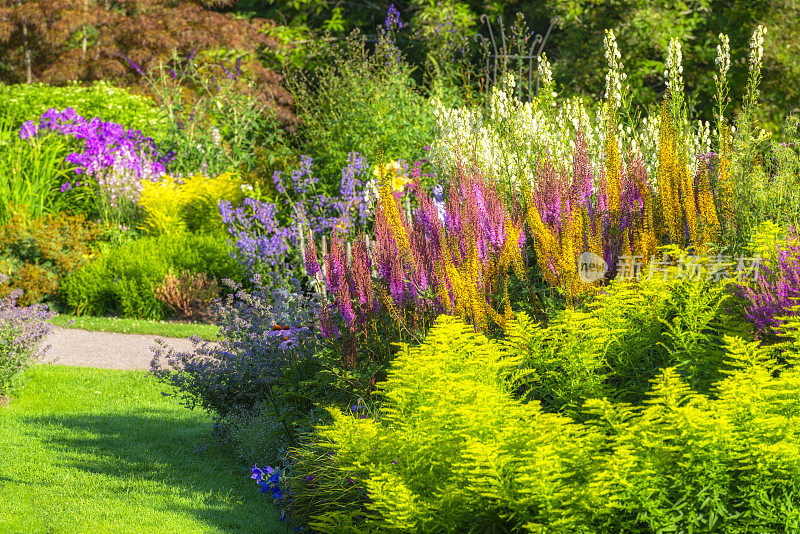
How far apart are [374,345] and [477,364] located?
3.26 feet

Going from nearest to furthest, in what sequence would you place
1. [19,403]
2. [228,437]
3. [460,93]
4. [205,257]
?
[228,437] < [19,403] < [205,257] < [460,93]

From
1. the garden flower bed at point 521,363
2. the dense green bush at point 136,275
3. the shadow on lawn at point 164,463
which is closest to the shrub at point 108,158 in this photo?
the dense green bush at point 136,275

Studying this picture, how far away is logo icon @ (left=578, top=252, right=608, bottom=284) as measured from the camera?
4.48 meters

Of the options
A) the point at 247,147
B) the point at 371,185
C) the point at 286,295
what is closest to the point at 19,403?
the point at 286,295

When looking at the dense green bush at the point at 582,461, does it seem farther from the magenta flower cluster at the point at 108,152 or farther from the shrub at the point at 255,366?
the magenta flower cluster at the point at 108,152

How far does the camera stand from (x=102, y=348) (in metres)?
7.99

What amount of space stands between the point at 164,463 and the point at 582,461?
2881 mm

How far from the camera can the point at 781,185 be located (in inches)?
181

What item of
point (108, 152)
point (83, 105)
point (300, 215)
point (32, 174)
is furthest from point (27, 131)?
point (300, 215)

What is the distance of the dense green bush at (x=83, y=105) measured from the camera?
12547mm

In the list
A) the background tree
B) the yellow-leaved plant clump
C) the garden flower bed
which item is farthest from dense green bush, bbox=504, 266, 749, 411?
the background tree

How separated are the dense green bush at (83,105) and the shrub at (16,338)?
21.8ft

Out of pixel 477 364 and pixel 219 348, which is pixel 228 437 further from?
pixel 477 364

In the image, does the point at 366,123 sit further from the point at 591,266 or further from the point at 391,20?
the point at 591,266
